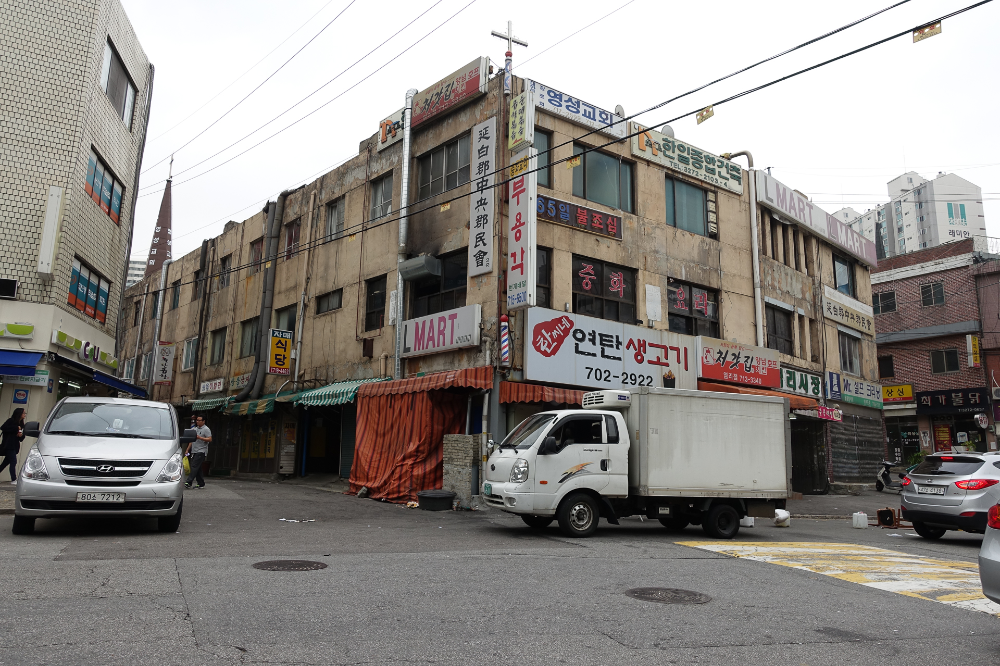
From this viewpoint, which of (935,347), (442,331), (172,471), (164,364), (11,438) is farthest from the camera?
(935,347)

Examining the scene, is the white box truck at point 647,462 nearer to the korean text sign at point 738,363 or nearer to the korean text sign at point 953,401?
the korean text sign at point 738,363

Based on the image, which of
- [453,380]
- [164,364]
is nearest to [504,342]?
[453,380]

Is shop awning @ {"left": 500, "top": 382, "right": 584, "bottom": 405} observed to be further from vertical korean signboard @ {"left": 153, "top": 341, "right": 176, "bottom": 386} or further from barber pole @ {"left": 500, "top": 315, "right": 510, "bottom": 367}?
vertical korean signboard @ {"left": 153, "top": 341, "right": 176, "bottom": 386}

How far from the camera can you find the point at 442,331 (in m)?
17.8

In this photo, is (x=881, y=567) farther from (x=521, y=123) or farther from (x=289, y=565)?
(x=521, y=123)

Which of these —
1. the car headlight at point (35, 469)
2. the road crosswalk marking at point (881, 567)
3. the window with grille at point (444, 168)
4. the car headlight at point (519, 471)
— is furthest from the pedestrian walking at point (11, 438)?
the road crosswalk marking at point (881, 567)

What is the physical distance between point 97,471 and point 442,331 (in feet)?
32.0

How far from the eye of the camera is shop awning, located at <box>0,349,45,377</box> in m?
17.3

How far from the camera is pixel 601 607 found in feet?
19.6

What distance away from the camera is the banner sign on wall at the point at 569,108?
711 inches

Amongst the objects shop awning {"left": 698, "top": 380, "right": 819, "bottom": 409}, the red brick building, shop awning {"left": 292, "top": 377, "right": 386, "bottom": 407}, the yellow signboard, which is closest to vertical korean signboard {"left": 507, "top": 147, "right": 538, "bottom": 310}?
shop awning {"left": 292, "top": 377, "right": 386, "bottom": 407}

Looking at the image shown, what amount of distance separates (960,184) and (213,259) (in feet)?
305

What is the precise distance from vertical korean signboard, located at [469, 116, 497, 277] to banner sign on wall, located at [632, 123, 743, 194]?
4835mm

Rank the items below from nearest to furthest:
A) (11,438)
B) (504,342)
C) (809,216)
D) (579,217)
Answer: (11,438) → (504,342) → (579,217) → (809,216)
